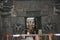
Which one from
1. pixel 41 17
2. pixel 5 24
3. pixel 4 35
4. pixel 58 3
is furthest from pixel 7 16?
pixel 58 3

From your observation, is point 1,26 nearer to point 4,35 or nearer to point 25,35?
point 4,35

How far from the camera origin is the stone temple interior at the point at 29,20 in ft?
9.61

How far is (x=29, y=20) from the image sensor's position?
2980mm

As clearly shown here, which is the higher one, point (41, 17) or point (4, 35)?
point (41, 17)

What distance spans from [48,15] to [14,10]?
0.57 metres

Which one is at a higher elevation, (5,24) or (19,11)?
(19,11)

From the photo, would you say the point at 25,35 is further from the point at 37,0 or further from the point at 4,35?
the point at 37,0

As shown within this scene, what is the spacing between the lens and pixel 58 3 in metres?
3.02

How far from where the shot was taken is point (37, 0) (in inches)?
118

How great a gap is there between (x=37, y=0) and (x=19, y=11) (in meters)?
0.36

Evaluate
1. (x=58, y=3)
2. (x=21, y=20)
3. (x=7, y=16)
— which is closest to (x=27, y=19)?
(x=21, y=20)

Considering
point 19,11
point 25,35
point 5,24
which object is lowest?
point 25,35

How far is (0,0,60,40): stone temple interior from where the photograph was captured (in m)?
2.93

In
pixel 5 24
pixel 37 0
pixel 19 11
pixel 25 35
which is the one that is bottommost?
pixel 25 35
